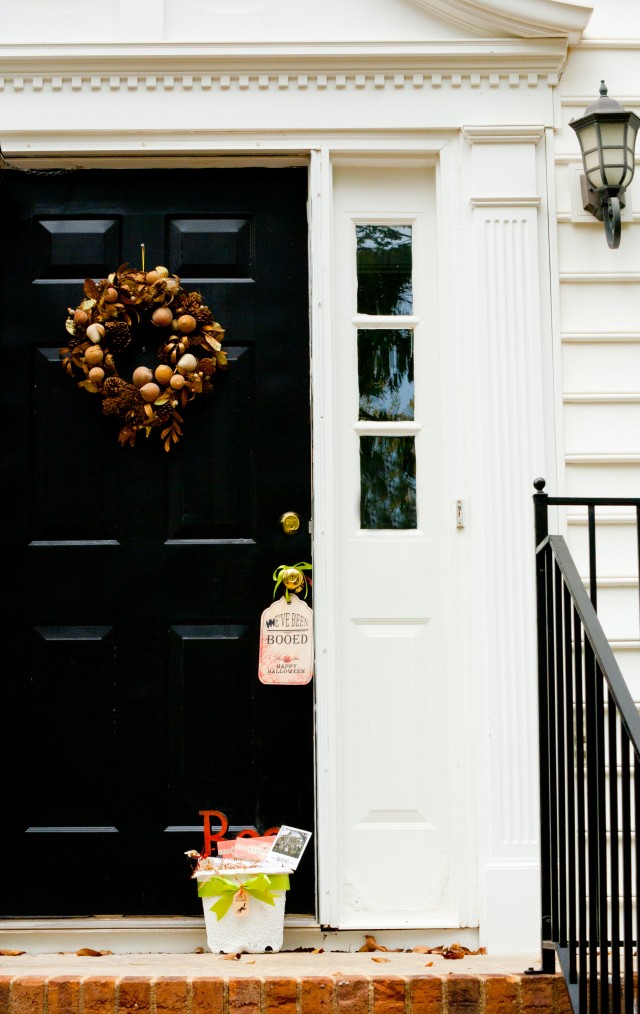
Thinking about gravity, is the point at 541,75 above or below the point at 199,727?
above

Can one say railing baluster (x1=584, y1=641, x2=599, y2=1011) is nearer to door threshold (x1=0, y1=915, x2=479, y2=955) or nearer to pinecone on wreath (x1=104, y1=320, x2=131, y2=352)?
door threshold (x1=0, y1=915, x2=479, y2=955)

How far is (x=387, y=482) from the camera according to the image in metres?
3.34

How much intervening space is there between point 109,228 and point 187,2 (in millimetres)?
748

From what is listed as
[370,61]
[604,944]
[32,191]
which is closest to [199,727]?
[604,944]

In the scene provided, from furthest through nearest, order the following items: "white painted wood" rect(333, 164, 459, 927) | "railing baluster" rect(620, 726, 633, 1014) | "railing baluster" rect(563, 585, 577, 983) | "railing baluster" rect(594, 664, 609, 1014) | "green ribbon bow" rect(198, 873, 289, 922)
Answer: "white painted wood" rect(333, 164, 459, 927) < "green ribbon bow" rect(198, 873, 289, 922) < "railing baluster" rect(563, 585, 577, 983) < "railing baluster" rect(594, 664, 609, 1014) < "railing baluster" rect(620, 726, 633, 1014)

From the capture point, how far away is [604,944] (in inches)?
81.0

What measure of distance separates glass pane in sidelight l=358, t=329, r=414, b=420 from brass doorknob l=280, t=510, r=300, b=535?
38 centimetres

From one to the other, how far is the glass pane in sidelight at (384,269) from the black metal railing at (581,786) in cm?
109

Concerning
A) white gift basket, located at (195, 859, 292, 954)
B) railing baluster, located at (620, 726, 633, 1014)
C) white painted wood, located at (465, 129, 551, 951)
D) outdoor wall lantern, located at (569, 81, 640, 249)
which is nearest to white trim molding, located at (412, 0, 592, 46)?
outdoor wall lantern, located at (569, 81, 640, 249)

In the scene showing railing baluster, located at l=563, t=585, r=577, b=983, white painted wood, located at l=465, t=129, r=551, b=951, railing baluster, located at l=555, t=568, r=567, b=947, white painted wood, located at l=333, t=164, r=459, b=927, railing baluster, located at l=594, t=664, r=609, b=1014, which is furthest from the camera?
white painted wood, located at l=333, t=164, r=459, b=927

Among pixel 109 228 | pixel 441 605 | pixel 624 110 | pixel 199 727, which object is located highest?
pixel 624 110

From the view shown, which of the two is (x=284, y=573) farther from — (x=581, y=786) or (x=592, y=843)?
(x=592, y=843)

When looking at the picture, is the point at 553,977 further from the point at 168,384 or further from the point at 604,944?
the point at 168,384

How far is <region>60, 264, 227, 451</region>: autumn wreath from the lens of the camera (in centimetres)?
331
